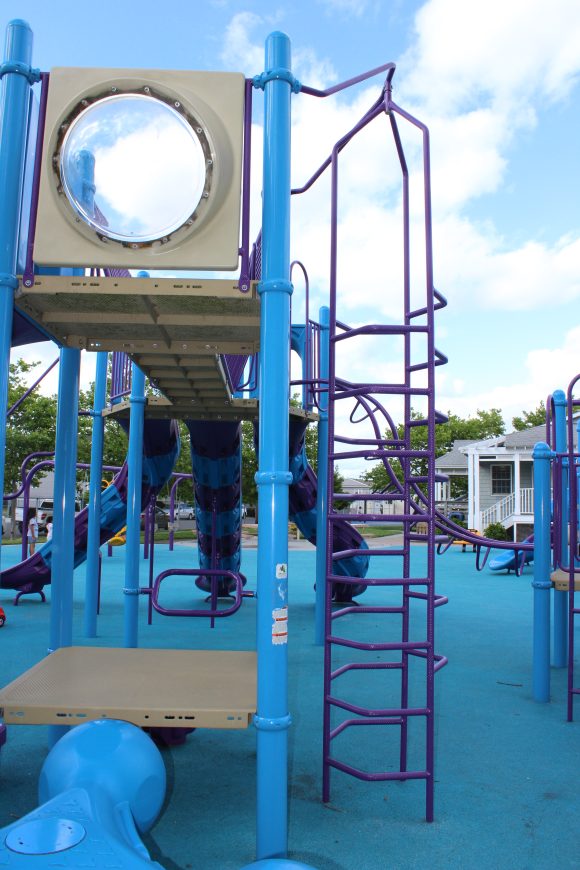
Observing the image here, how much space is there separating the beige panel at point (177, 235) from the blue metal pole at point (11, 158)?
197 millimetres

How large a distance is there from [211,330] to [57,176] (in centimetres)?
120

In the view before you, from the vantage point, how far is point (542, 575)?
5.91 metres

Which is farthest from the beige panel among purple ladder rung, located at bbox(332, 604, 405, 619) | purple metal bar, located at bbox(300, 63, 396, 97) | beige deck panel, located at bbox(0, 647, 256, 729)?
beige deck panel, located at bbox(0, 647, 256, 729)

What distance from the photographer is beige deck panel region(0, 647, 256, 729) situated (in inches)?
129

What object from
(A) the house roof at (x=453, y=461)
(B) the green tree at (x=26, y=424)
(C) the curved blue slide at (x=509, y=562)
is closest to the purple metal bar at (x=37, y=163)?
(C) the curved blue slide at (x=509, y=562)

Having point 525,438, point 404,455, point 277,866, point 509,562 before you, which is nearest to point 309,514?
point 404,455

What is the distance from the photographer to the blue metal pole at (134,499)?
7152 millimetres

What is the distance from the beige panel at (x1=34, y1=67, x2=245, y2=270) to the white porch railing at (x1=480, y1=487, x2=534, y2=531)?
24402mm

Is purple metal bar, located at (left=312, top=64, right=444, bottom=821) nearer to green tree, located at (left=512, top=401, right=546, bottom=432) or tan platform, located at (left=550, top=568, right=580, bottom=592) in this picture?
tan platform, located at (left=550, top=568, right=580, bottom=592)

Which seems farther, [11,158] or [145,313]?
[145,313]

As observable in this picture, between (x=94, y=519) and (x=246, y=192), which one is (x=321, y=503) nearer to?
(x=94, y=519)

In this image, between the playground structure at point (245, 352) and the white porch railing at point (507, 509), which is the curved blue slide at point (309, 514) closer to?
the playground structure at point (245, 352)

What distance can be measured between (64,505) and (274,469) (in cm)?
193

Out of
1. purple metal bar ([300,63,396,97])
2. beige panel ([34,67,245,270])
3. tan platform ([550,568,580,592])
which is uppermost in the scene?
purple metal bar ([300,63,396,97])
